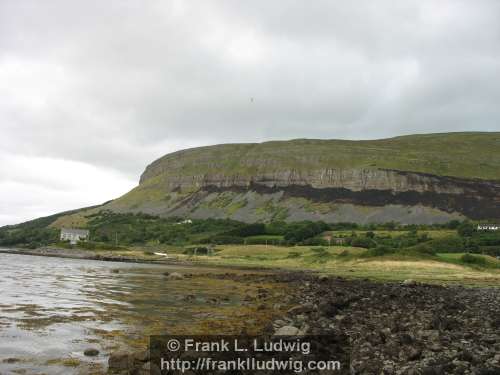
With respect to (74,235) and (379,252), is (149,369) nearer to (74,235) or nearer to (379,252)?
(379,252)

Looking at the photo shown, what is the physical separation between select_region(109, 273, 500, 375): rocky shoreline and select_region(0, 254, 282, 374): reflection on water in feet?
7.91

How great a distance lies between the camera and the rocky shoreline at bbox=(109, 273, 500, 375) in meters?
14.8

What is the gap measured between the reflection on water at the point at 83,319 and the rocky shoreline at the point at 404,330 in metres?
2.41

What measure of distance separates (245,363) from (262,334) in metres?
5.99

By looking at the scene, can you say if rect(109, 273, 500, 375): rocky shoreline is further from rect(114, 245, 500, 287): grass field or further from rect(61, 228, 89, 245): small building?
rect(61, 228, 89, 245): small building

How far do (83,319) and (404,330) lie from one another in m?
15.3

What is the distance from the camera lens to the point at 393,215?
645ft

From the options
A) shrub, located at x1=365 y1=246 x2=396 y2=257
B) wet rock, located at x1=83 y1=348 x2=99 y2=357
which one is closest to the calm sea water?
wet rock, located at x1=83 y1=348 x2=99 y2=357

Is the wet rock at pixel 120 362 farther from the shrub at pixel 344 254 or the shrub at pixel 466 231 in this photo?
the shrub at pixel 466 231

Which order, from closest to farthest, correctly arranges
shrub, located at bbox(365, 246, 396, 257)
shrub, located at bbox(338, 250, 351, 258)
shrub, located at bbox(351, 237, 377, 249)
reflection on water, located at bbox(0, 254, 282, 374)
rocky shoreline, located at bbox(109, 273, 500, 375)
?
rocky shoreline, located at bbox(109, 273, 500, 375) → reflection on water, located at bbox(0, 254, 282, 374) → shrub, located at bbox(365, 246, 396, 257) → shrub, located at bbox(338, 250, 351, 258) → shrub, located at bbox(351, 237, 377, 249)

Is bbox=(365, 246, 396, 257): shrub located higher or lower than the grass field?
higher

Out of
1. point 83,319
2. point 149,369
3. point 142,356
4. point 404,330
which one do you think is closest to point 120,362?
point 142,356

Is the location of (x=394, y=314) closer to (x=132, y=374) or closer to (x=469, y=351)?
(x=469, y=351)

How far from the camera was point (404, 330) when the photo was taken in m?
21.3
